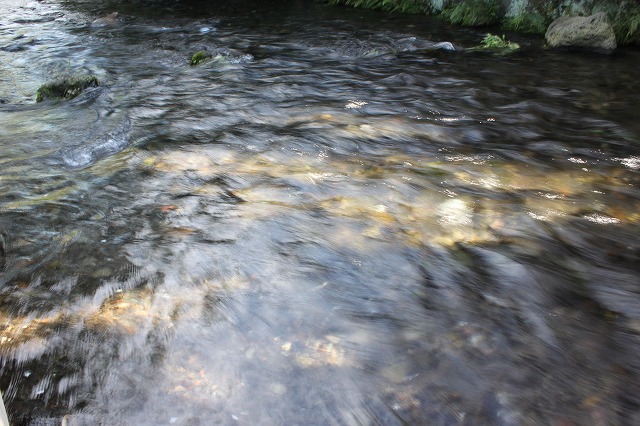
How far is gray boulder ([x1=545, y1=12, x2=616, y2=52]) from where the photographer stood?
30.5 feet

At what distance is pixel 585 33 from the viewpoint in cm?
938

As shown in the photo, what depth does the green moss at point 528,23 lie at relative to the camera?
11.0 m

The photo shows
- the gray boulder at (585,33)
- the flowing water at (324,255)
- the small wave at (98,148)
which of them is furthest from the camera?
the gray boulder at (585,33)

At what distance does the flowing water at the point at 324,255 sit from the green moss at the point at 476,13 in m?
4.67

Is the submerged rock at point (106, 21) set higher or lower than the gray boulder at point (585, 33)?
lower

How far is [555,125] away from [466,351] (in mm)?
4307

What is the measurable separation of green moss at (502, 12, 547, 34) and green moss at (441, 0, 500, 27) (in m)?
0.45

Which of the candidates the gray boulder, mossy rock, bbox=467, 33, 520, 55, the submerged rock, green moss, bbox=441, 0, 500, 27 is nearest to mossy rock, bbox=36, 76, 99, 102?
the submerged rock

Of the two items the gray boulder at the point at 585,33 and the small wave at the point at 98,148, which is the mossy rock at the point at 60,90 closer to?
the small wave at the point at 98,148

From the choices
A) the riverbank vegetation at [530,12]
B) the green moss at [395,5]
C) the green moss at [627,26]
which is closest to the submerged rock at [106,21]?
the green moss at [395,5]

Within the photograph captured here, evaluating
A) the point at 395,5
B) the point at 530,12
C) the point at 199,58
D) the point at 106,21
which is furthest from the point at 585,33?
the point at 106,21

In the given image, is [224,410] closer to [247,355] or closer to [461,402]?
[247,355]

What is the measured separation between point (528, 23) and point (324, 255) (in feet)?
32.8

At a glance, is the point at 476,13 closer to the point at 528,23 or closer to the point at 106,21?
the point at 528,23
